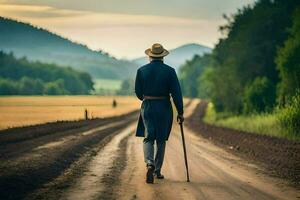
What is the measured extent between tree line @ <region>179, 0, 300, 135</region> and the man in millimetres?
29163

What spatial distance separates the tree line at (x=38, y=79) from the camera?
115 m

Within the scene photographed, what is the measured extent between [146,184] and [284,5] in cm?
4271

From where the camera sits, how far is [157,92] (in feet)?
36.4

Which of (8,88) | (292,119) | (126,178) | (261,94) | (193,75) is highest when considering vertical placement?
(193,75)

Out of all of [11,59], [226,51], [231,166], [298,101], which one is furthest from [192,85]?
[231,166]

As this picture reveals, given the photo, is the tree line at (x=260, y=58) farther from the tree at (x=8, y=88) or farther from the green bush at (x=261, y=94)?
the tree at (x=8, y=88)

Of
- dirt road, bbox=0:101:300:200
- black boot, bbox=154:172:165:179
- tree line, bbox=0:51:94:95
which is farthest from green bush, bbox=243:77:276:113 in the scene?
tree line, bbox=0:51:94:95

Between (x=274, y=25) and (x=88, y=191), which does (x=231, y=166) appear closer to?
(x=88, y=191)

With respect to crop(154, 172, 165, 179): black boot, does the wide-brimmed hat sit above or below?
above

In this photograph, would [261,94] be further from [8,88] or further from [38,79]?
[38,79]

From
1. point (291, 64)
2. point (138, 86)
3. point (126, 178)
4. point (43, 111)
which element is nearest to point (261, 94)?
point (291, 64)

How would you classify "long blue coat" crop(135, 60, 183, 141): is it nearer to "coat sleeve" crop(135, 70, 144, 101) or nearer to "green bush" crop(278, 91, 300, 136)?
"coat sleeve" crop(135, 70, 144, 101)

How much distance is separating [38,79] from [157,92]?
12429cm

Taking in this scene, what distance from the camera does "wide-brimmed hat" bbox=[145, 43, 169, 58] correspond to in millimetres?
11109
